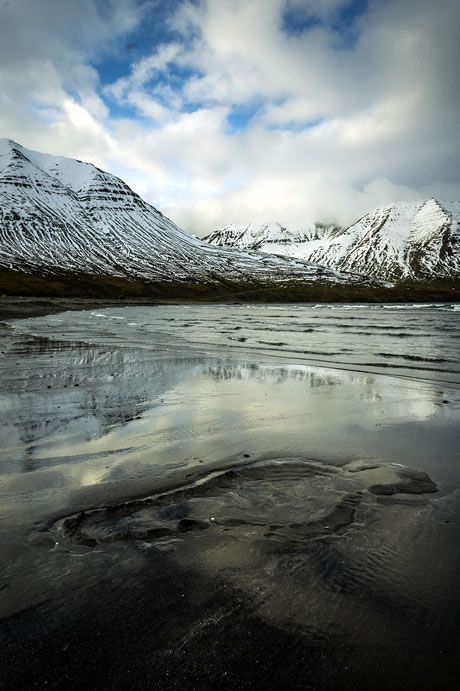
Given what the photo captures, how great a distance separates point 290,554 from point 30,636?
2.42 m

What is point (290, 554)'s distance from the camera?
13.6ft

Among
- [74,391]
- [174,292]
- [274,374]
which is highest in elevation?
[174,292]

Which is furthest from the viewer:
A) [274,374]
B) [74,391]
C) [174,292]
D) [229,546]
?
[174,292]

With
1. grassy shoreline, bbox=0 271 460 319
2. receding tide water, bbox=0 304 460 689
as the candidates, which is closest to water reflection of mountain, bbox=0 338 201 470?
receding tide water, bbox=0 304 460 689

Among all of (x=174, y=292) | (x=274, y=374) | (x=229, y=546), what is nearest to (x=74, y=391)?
(x=274, y=374)

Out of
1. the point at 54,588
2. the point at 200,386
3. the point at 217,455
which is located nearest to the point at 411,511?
the point at 217,455

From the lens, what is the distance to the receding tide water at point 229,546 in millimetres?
2910

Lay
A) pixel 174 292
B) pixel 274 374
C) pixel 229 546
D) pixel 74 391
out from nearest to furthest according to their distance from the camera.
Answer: pixel 229 546 → pixel 74 391 → pixel 274 374 → pixel 174 292

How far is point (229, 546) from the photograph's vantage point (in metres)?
4.29

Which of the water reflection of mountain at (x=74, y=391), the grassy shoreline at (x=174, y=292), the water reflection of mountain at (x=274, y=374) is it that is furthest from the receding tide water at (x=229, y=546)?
the grassy shoreline at (x=174, y=292)

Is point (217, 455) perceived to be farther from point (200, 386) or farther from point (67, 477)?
point (200, 386)

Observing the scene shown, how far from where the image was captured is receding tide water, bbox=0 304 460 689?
115 inches

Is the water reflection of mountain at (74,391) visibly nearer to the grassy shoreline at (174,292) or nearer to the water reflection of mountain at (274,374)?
the water reflection of mountain at (274,374)

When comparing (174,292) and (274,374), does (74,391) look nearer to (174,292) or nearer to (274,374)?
(274,374)
